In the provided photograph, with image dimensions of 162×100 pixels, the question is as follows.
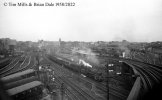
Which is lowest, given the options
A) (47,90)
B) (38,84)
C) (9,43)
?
(47,90)

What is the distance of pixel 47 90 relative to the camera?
13.8m

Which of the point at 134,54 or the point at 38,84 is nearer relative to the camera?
the point at 38,84

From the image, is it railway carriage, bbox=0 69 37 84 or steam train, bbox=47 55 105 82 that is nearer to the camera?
railway carriage, bbox=0 69 37 84

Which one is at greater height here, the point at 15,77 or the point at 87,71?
the point at 15,77

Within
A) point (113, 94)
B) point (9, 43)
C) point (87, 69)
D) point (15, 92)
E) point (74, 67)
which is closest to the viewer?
point (15, 92)

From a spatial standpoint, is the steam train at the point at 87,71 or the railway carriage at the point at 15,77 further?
the steam train at the point at 87,71

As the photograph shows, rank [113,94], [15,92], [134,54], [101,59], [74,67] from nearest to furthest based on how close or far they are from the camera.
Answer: [15,92] → [113,94] → [74,67] → [101,59] → [134,54]

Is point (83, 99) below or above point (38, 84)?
below

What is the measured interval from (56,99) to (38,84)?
2.84 m

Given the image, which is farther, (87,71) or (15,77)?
(87,71)

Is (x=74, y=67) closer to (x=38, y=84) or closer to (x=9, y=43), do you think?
(x=38, y=84)

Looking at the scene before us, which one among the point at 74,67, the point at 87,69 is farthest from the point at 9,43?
the point at 87,69

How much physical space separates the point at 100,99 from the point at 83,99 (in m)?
1.72

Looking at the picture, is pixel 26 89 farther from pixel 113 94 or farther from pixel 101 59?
pixel 101 59
